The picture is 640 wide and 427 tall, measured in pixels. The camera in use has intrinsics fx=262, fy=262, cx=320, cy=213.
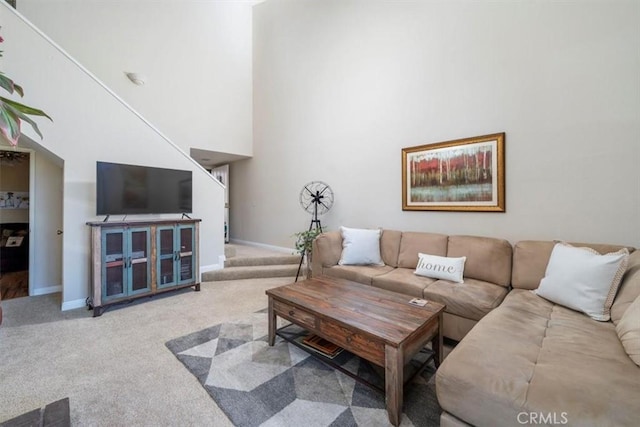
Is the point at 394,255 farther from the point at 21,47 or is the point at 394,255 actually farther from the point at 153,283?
the point at 21,47

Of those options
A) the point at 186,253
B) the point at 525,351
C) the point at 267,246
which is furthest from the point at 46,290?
the point at 525,351

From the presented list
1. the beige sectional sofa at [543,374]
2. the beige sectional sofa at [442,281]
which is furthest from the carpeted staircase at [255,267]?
the beige sectional sofa at [543,374]

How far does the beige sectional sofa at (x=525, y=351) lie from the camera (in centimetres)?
100

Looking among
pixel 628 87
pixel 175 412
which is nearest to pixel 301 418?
pixel 175 412

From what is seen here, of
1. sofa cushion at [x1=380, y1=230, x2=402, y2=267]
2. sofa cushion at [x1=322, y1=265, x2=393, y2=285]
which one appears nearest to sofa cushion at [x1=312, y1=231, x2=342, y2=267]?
sofa cushion at [x1=322, y1=265, x2=393, y2=285]

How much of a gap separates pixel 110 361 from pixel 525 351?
269 cm

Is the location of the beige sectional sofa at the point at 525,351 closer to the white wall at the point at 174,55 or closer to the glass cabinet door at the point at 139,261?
the glass cabinet door at the point at 139,261

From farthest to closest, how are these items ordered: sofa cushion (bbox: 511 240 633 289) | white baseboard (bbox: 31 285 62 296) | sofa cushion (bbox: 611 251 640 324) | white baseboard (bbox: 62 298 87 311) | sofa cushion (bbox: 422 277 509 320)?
white baseboard (bbox: 31 285 62 296)
white baseboard (bbox: 62 298 87 311)
sofa cushion (bbox: 511 240 633 289)
sofa cushion (bbox: 422 277 509 320)
sofa cushion (bbox: 611 251 640 324)

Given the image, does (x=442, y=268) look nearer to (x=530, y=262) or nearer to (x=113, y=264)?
(x=530, y=262)

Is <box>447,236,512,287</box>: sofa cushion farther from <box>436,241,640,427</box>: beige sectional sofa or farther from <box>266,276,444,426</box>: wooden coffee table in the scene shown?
<box>266,276,444,426</box>: wooden coffee table

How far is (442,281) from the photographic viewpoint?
2.50 meters

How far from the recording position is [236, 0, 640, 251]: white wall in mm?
2262

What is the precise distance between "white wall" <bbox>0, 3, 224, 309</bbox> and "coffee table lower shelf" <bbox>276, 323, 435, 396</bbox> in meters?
2.53

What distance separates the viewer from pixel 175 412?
1.47 m
